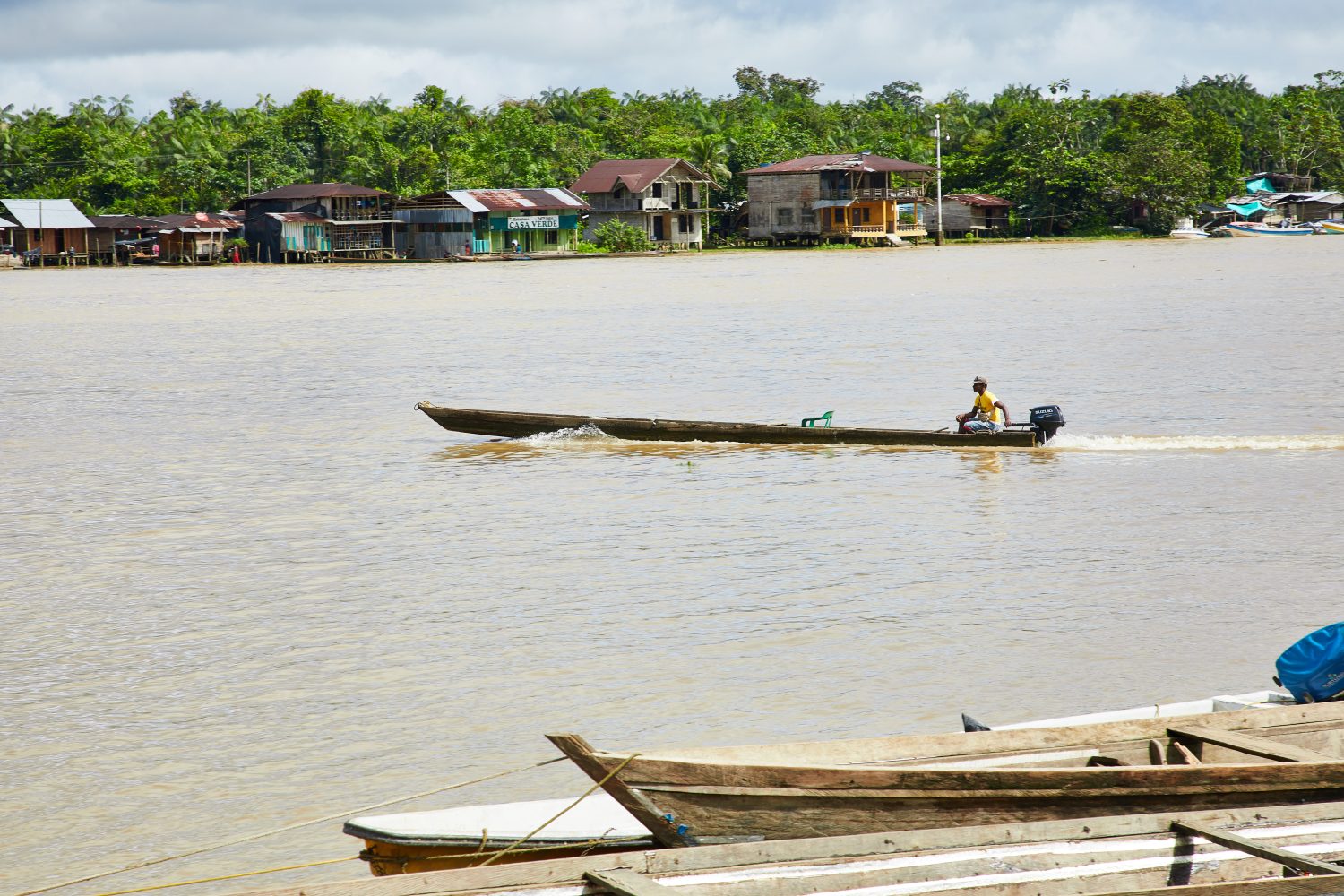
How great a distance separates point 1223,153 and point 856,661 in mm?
88244

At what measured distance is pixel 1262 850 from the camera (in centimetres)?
527

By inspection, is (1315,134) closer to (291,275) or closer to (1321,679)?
(291,275)

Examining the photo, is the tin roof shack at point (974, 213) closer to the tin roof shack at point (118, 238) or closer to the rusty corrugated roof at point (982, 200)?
the rusty corrugated roof at point (982, 200)

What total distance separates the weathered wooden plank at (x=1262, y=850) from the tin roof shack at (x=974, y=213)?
3156 inches

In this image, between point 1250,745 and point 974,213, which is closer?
point 1250,745

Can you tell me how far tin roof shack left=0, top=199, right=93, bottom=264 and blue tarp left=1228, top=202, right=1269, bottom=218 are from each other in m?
68.5

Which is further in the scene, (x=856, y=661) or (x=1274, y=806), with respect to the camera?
(x=856, y=661)

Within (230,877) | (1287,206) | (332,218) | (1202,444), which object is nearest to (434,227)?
(332,218)

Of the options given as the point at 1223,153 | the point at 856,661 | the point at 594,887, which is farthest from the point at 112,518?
the point at 1223,153

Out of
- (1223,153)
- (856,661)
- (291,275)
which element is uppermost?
(1223,153)

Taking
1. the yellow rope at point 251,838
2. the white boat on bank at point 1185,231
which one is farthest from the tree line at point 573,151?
the yellow rope at point 251,838

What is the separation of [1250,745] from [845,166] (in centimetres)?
7069

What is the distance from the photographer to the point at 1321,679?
7.03 metres

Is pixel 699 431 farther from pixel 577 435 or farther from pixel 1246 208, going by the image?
pixel 1246 208
